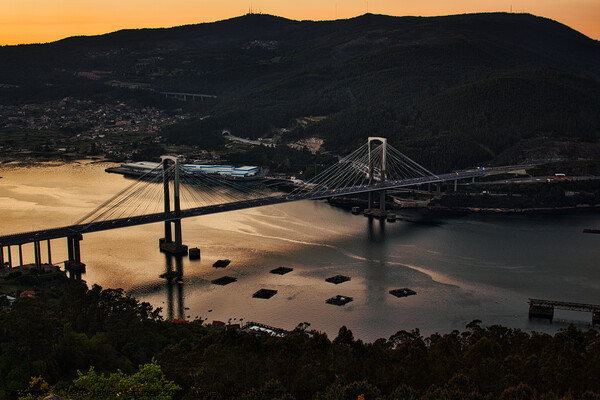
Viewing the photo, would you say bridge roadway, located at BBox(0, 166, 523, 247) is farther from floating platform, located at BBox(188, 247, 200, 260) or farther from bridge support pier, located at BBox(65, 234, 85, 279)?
floating platform, located at BBox(188, 247, 200, 260)

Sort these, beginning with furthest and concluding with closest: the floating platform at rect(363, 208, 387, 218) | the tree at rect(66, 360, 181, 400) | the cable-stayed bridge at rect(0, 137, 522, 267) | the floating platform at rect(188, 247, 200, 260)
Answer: the floating platform at rect(363, 208, 387, 218) < the floating platform at rect(188, 247, 200, 260) < the cable-stayed bridge at rect(0, 137, 522, 267) < the tree at rect(66, 360, 181, 400)

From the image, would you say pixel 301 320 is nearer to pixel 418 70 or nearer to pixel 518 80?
pixel 518 80

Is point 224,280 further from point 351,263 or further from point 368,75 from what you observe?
point 368,75

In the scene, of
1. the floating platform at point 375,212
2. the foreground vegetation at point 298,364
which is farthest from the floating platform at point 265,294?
the floating platform at point 375,212

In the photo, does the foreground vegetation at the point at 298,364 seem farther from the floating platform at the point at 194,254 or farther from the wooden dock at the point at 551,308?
the floating platform at the point at 194,254

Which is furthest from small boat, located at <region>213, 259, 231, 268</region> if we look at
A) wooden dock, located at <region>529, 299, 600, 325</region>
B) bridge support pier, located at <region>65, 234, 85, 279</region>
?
wooden dock, located at <region>529, 299, 600, 325</region>
